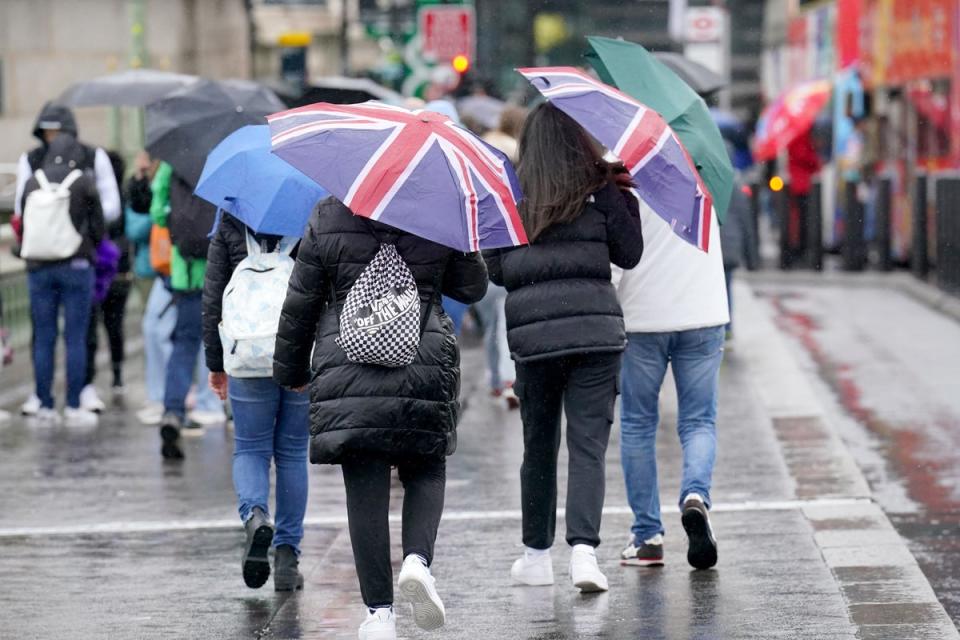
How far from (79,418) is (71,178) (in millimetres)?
1546

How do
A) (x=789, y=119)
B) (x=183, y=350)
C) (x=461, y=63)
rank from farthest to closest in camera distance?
(x=461, y=63) < (x=789, y=119) < (x=183, y=350)

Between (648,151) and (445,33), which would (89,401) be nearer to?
(648,151)

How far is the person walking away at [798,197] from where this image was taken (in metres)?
25.4

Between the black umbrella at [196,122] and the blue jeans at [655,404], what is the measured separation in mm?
3255

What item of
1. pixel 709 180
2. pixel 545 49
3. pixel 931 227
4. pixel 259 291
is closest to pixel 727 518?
pixel 709 180

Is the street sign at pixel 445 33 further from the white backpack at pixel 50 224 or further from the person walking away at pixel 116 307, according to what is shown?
the white backpack at pixel 50 224

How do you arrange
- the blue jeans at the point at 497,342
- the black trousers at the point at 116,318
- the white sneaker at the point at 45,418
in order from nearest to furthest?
the white sneaker at the point at 45,418
the blue jeans at the point at 497,342
the black trousers at the point at 116,318

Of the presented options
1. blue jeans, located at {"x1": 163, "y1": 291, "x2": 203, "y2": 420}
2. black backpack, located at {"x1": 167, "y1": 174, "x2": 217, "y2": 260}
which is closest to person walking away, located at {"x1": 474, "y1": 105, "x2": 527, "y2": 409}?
blue jeans, located at {"x1": 163, "y1": 291, "x2": 203, "y2": 420}

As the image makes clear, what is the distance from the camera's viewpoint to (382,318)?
19.3ft

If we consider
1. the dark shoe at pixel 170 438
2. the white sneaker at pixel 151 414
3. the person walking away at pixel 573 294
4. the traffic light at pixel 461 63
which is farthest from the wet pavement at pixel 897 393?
the traffic light at pixel 461 63

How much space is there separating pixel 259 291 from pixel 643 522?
173 cm

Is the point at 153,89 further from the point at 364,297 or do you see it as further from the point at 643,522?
the point at 364,297

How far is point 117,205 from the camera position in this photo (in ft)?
40.9

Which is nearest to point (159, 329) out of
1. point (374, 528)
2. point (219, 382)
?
point (219, 382)
